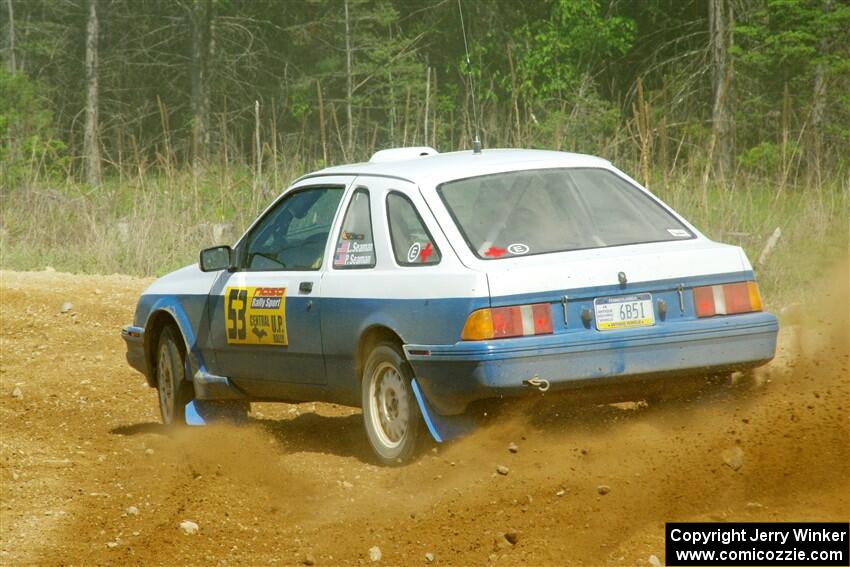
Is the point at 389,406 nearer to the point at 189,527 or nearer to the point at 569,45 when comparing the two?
the point at 189,527

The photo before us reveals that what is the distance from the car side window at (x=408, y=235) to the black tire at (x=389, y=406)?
444mm

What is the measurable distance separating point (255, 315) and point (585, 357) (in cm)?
234

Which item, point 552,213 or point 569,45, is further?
point 569,45

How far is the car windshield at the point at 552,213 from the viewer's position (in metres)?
6.53

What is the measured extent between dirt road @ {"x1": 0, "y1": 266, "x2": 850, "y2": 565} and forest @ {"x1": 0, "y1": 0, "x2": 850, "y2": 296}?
2692 millimetres

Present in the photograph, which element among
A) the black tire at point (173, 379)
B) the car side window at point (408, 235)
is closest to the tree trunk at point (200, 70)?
the black tire at point (173, 379)

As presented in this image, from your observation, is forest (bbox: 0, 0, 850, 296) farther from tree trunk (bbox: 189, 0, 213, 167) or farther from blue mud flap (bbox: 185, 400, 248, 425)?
blue mud flap (bbox: 185, 400, 248, 425)

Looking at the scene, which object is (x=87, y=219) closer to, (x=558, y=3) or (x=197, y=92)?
(x=558, y=3)

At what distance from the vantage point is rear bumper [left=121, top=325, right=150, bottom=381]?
8.91 metres

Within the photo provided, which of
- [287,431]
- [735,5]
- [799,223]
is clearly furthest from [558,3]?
[287,431]

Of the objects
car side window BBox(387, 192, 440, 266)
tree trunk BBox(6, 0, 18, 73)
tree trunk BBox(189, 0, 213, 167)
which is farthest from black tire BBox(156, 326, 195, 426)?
tree trunk BBox(6, 0, 18, 73)

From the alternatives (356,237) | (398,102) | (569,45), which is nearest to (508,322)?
(356,237)

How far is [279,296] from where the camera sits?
24.8ft

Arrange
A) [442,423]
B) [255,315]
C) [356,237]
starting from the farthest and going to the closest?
[255,315]
[356,237]
[442,423]
